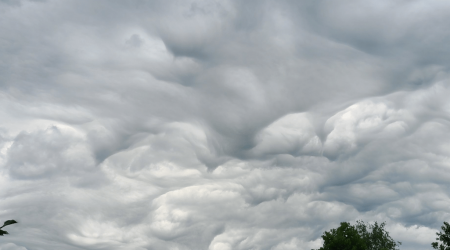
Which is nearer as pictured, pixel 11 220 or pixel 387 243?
pixel 11 220

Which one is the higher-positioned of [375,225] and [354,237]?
[375,225]

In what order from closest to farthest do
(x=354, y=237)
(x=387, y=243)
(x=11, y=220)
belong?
1. (x=11, y=220)
2. (x=354, y=237)
3. (x=387, y=243)

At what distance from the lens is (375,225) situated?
97312 mm

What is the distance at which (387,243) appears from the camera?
93.7m

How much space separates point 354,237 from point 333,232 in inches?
171

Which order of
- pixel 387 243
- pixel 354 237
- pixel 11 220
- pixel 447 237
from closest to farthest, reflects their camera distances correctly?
pixel 11 220, pixel 447 237, pixel 354 237, pixel 387 243

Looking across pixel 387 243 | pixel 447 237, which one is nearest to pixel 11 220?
pixel 447 237

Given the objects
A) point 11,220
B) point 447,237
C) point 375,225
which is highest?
point 375,225

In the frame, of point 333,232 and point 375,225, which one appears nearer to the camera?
point 333,232

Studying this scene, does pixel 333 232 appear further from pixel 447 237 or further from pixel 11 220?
pixel 11 220

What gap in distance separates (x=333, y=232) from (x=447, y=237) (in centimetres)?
2102

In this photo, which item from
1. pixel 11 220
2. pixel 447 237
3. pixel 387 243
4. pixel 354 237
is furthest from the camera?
pixel 387 243

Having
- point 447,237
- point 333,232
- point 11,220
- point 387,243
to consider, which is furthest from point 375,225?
point 11,220

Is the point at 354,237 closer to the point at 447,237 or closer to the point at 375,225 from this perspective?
the point at 447,237
